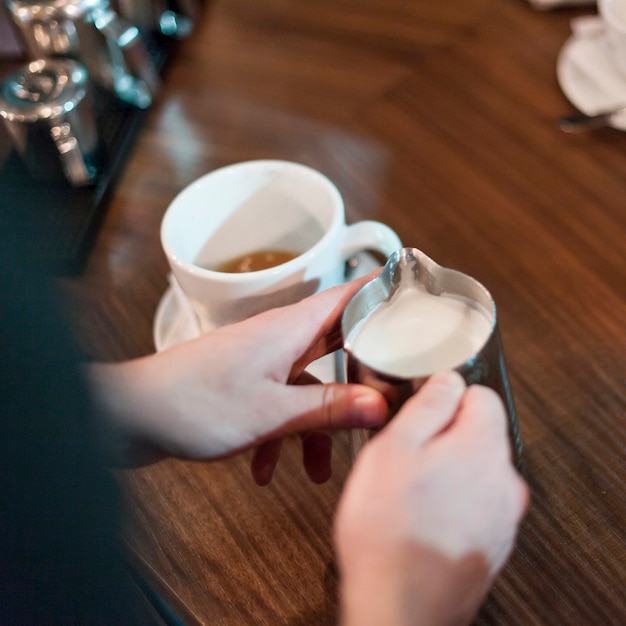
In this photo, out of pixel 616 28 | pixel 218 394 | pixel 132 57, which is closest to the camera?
pixel 218 394

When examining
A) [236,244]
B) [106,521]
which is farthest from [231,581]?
[236,244]

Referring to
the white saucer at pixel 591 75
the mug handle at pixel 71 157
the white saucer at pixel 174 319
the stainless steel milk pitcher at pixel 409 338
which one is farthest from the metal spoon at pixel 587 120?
the mug handle at pixel 71 157

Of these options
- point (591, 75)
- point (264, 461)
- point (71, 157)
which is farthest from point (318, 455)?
point (591, 75)

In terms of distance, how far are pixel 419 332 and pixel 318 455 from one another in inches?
5.5

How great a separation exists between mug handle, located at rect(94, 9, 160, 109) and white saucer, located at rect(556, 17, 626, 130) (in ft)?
1.66

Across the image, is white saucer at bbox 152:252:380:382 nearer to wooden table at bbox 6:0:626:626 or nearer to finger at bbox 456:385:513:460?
wooden table at bbox 6:0:626:626

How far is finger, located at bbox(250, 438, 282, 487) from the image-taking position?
49cm

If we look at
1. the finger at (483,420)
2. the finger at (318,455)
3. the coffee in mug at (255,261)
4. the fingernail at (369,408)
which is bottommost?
the finger at (318,455)

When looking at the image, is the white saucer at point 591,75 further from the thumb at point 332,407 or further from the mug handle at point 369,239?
the thumb at point 332,407

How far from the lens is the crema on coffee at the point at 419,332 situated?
1.31 ft

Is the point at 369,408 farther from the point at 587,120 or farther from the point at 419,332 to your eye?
the point at 587,120

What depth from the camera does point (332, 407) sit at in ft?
1.32

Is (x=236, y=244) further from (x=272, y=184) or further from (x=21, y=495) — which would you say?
(x=21, y=495)

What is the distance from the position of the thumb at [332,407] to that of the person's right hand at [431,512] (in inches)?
1.1
